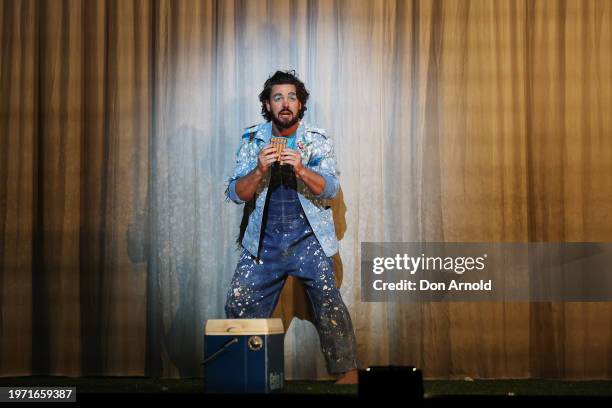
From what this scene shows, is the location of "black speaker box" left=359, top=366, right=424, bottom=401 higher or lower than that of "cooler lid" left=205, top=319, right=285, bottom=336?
lower

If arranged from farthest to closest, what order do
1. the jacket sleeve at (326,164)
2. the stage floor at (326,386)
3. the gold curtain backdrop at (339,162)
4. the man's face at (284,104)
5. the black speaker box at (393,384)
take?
the gold curtain backdrop at (339,162) → the man's face at (284,104) → the jacket sleeve at (326,164) → the stage floor at (326,386) → the black speaker box at (393,384)

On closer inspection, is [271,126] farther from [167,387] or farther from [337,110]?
[167,387]

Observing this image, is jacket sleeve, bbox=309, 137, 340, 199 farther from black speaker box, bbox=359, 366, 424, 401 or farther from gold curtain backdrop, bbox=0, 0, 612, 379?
black speaker box, bbox=359, 366, 424, 401

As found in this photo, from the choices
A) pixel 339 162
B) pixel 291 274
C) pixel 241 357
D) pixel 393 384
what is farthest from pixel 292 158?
pixel 393 384

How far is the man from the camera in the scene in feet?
15.5

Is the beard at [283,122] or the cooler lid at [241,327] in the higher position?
the beard at [283,122]

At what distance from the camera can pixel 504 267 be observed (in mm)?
5352

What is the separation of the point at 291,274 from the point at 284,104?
2.94 ft

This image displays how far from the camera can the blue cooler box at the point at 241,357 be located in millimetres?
3967

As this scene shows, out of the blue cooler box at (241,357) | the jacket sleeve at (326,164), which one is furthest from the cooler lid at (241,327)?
the jacket sleeve at (326,164)

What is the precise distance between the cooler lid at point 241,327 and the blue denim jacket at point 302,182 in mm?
793

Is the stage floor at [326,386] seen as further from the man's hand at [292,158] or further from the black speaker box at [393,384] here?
the black speaker box at [393,384]

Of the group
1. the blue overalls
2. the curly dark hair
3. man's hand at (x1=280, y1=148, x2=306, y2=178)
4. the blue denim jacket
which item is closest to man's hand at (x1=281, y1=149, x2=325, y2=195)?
man's hand at (x1=280, y1=148, x2=306, y2=178)

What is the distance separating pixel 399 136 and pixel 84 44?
195cm
